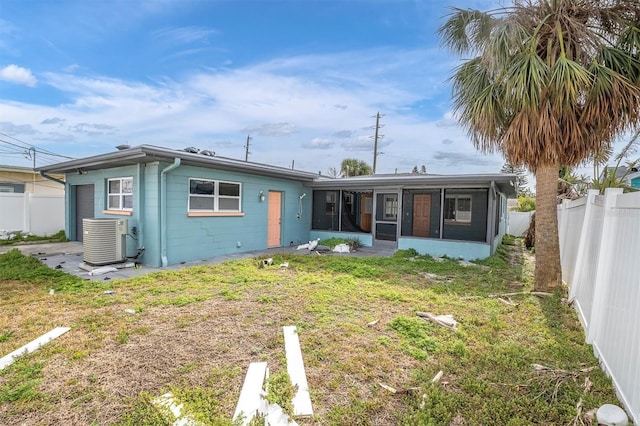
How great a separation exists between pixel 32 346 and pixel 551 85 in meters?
7.95

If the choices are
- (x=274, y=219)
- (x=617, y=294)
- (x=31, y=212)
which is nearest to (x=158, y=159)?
(x=274, y=219)

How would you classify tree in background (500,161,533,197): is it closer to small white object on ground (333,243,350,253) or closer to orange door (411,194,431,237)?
orange door (411,194,431,237)

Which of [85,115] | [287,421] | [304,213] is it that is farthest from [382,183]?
[85,115]

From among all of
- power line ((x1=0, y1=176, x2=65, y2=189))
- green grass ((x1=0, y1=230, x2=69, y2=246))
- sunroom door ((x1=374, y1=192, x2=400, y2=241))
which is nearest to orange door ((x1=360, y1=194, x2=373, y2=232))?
sunroom door ((x1=374, y1=192, x2=400, y2=241))

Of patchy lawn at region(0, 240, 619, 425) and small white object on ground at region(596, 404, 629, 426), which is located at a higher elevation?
small white object on ground at region(596, 404, 629, 426)

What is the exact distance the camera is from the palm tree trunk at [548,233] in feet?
19.5

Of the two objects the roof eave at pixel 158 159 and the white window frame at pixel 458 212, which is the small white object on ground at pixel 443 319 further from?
the white window frame at pixel 458 212

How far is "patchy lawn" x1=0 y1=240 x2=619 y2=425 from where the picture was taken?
2469 mm

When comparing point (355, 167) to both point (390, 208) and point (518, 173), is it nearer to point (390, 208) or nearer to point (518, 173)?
point (518, 173)

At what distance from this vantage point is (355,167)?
3045cm

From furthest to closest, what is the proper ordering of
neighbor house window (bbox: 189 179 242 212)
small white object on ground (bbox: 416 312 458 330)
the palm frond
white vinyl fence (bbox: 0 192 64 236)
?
white vinyl fence (bbox: 0 192 64 236), neighbor house window (bbox: 189 179 242 212), the palm frond, small white object on ground (bbox: 416 312 458 330)

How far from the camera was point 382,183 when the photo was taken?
1071cm

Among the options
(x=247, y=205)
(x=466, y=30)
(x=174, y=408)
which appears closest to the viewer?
(x=174, y=408)

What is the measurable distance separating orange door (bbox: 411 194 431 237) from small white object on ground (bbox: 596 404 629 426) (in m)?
9.61
